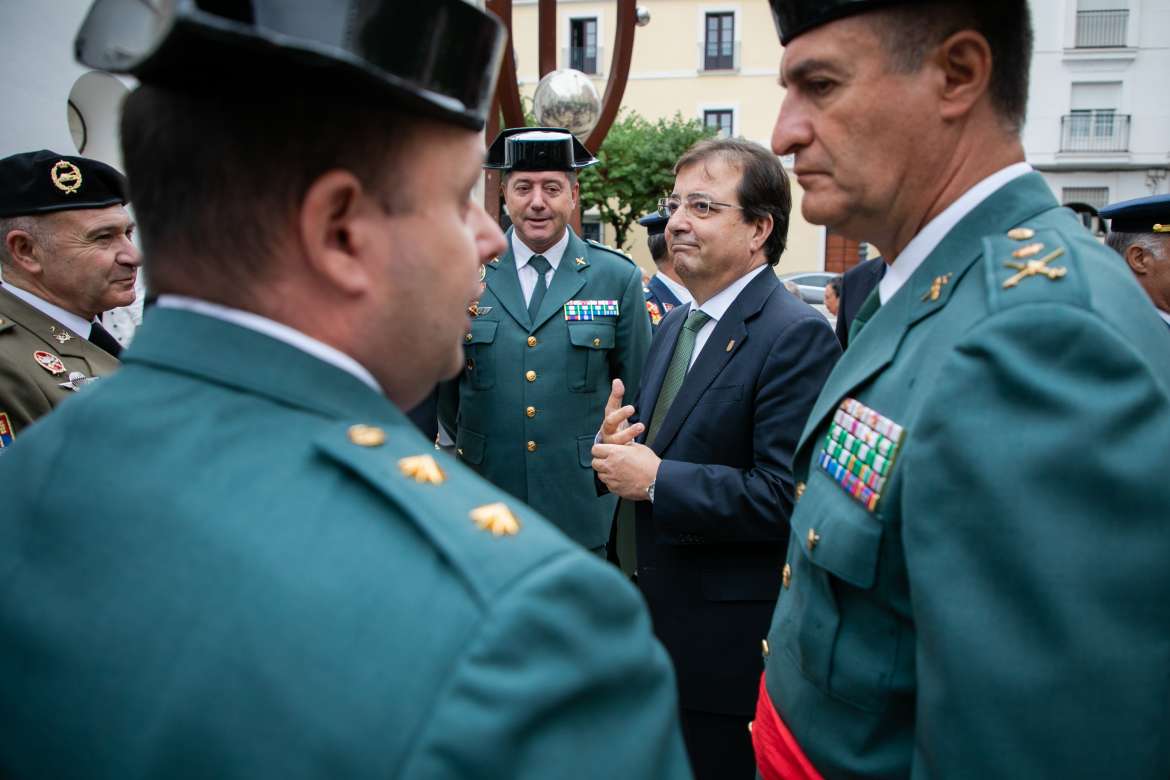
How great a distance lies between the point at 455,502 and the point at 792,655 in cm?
102

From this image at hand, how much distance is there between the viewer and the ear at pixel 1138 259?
12.5 ft

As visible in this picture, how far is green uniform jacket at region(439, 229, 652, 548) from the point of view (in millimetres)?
3846

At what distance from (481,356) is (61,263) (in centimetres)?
176

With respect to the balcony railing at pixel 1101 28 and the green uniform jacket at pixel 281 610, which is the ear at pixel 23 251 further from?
the balcony railing at pixel 1101 28

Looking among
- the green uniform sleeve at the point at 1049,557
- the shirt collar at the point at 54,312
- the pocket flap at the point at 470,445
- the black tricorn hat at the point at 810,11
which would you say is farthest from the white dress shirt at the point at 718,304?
the shirt collar at the point at 54,312

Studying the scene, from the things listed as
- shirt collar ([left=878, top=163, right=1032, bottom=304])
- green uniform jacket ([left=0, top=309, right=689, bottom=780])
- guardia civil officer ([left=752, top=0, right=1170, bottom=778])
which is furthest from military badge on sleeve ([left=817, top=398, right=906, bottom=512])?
green uniform jacket ([left=0, top=309, right=689, bottom=780])

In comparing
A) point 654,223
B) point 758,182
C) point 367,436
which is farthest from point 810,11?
point 654,223

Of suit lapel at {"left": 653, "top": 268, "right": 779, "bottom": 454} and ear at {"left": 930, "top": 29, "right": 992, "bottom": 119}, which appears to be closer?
ear at {"left": 930, "top": 29, "right": 992, "bottom": 119}

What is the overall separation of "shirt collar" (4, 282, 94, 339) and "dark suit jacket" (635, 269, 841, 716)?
7.81 ft

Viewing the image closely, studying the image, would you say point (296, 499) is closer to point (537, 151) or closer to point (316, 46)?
point (316, 46)

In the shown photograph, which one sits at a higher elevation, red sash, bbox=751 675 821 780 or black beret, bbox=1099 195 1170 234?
black beret, bbox=1099 195 1170 234

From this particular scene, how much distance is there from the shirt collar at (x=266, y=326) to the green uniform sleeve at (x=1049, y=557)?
34.0 inches

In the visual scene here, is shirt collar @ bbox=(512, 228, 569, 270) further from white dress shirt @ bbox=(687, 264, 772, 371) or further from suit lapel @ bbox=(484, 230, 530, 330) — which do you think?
white dress shirt @ bbox=(687, 264, 772, 371)

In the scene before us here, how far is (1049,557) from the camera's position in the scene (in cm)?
111
